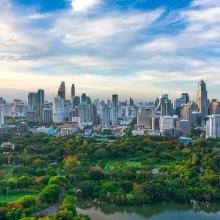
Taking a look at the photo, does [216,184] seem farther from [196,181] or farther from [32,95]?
[32,95]

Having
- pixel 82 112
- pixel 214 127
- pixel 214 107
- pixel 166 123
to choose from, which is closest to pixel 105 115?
pixel 82 112

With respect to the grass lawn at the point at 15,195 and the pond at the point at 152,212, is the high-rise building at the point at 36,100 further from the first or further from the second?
the pond at the point at 152,212

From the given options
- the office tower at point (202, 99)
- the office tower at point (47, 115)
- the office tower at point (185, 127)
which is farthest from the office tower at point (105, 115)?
the office tower at point (185, 127)

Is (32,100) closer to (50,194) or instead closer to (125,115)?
(125,115)

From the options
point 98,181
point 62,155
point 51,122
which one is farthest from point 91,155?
point 51,122

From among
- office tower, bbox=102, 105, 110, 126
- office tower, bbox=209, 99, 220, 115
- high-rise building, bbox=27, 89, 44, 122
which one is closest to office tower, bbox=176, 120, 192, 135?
office tower, bbox=209, 99, 220, 115
